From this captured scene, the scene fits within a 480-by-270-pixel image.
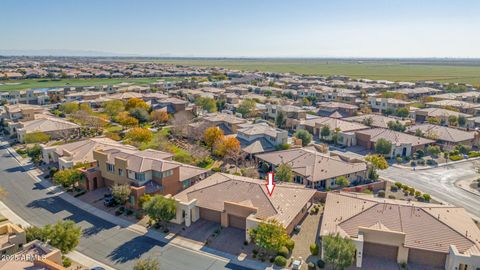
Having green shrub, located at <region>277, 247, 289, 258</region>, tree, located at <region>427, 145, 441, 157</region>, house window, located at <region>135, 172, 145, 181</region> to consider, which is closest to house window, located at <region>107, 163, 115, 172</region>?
house window, located at <region>135, 172, 145, 181</region>

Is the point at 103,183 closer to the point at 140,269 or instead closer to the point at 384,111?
the point at 140,269

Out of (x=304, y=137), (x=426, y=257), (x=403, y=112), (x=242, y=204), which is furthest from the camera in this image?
(x=403, y=112)

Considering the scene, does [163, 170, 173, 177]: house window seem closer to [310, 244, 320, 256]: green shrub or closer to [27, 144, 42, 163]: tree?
[310, 244, 320, 256]: green shrub

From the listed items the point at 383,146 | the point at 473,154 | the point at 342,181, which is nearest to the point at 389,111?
the point at 473,154

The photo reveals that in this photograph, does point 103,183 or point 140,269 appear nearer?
point 140,269

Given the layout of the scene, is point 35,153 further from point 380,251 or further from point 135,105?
point 380,251

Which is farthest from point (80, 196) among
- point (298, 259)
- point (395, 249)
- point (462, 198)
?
point (462, 198)

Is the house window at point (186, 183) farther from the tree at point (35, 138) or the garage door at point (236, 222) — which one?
the tree at point (35, 138)
